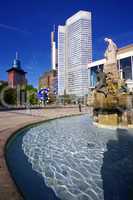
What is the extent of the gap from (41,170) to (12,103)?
5897 centimetres

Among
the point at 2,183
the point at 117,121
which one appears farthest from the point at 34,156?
the point at 117,121

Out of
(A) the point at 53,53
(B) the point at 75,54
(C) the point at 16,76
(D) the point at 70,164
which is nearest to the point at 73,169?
(D) the point at 70,164

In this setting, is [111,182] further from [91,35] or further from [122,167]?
[91,35]

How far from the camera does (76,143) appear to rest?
812 centimetres

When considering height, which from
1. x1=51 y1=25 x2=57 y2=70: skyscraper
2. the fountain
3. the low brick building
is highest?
x1=51 y1=25 x2=57 y2=70: skyscraper

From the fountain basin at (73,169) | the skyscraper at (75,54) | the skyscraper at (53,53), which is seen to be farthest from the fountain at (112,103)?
the skyscraper at (53,53)

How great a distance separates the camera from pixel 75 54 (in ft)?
404

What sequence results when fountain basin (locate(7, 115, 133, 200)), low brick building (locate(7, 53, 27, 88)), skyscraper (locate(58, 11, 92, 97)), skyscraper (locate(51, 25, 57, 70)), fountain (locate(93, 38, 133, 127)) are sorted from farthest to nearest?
skyscraper (locate(51, 25, 57, 70))
low brick building (locate(7, 53, 27, 88))
skyscraper (locate(58, 11, 92, 97))
fountain (locate(93, 38, 133, 127))
fountain basin (locate(7, 115, 133, 200))

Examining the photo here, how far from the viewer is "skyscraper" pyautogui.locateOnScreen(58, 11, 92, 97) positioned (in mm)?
113375

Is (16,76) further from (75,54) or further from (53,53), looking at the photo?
(53,53)

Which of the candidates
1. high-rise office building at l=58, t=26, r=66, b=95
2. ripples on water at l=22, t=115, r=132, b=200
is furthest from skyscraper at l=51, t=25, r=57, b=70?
ripples on water at l=22, t=115, r=132, b=200

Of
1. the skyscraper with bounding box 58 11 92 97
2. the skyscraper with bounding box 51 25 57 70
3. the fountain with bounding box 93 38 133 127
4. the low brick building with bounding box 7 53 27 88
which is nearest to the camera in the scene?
the fountain with bounding box 93 38 133 127

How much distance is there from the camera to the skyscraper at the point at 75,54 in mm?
113375

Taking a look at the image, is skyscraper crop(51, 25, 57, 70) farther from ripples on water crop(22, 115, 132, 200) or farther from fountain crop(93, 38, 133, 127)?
ripples on water crop(22, 115, 132, 200)
